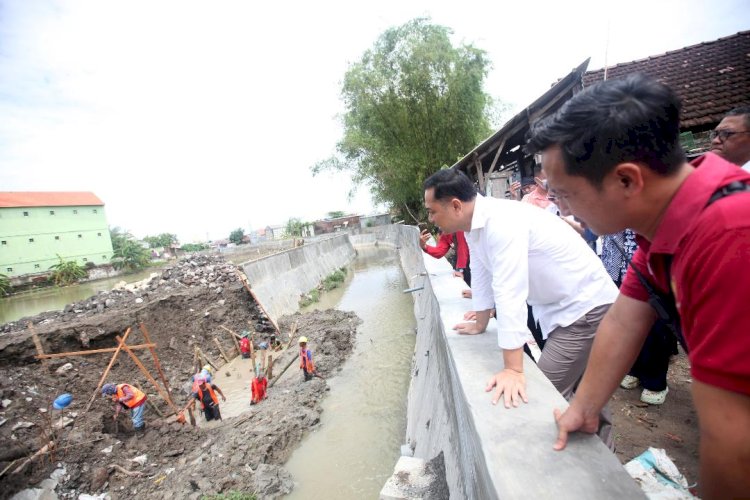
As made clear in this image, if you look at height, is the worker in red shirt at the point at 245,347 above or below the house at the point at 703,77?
below

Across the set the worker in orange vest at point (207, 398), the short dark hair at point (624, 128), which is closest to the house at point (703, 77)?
the short dark hair at point (624, 128)

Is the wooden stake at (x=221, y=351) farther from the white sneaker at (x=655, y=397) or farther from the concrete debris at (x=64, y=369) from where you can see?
the white sneaker at (x=655, y=397)

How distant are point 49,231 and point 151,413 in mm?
40971

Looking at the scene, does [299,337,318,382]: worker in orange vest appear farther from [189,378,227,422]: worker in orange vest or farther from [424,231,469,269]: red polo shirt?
[424,231,469,269]: red polo shirt

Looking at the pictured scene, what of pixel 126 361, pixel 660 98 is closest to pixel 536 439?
pixel 660 98

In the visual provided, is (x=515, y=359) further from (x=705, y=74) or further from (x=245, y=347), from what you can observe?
(x=705, y=74)

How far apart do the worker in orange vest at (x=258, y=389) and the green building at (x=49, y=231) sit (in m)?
38.5

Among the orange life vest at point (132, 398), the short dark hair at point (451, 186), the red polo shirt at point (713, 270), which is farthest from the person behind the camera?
the orange life vest at point (132, 398)

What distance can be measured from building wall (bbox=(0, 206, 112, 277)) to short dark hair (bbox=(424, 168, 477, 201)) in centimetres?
4423

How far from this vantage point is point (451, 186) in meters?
2.16

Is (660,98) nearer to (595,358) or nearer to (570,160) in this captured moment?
(570,160)

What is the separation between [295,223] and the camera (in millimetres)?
48406

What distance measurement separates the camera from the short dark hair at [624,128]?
2.70ft

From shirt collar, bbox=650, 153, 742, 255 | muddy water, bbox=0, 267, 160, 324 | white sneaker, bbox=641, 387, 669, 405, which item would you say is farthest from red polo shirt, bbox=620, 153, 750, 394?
muddy water, bbox=0, 267, 160, 324
